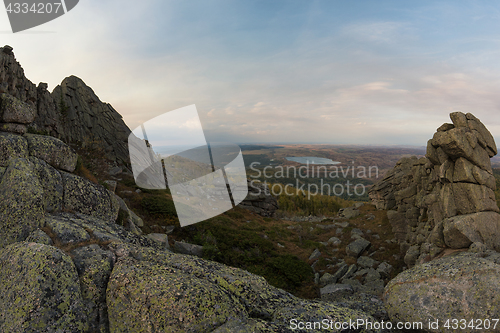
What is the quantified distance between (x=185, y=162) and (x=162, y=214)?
1165 inches

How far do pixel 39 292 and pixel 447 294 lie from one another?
30.1ft

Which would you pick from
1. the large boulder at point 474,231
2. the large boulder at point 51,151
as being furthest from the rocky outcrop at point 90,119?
the large boulder at point 474,231

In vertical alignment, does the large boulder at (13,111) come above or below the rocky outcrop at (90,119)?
below

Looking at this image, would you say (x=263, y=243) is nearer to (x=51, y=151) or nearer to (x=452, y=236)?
(x=452, y=236)

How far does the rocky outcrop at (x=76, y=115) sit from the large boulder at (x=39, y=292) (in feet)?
83.0

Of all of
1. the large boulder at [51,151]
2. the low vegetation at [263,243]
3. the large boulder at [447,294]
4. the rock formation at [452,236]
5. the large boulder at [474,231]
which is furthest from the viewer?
the low vegetation at [263,243]

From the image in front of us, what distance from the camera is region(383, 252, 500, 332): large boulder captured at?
20.5 feet

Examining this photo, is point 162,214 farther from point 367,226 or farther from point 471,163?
point 367,226

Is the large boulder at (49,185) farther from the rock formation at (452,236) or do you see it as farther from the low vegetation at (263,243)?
the rock formation at (452,236)

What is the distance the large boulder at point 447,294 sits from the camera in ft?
20.5

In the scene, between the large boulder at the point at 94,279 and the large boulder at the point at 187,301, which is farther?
the large boulder at the point at 94,279

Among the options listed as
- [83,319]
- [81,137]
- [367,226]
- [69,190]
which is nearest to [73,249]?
[83,319]

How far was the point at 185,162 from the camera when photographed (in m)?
50.8

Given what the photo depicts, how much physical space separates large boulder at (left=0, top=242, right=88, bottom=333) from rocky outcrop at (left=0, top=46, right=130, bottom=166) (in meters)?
25.3
